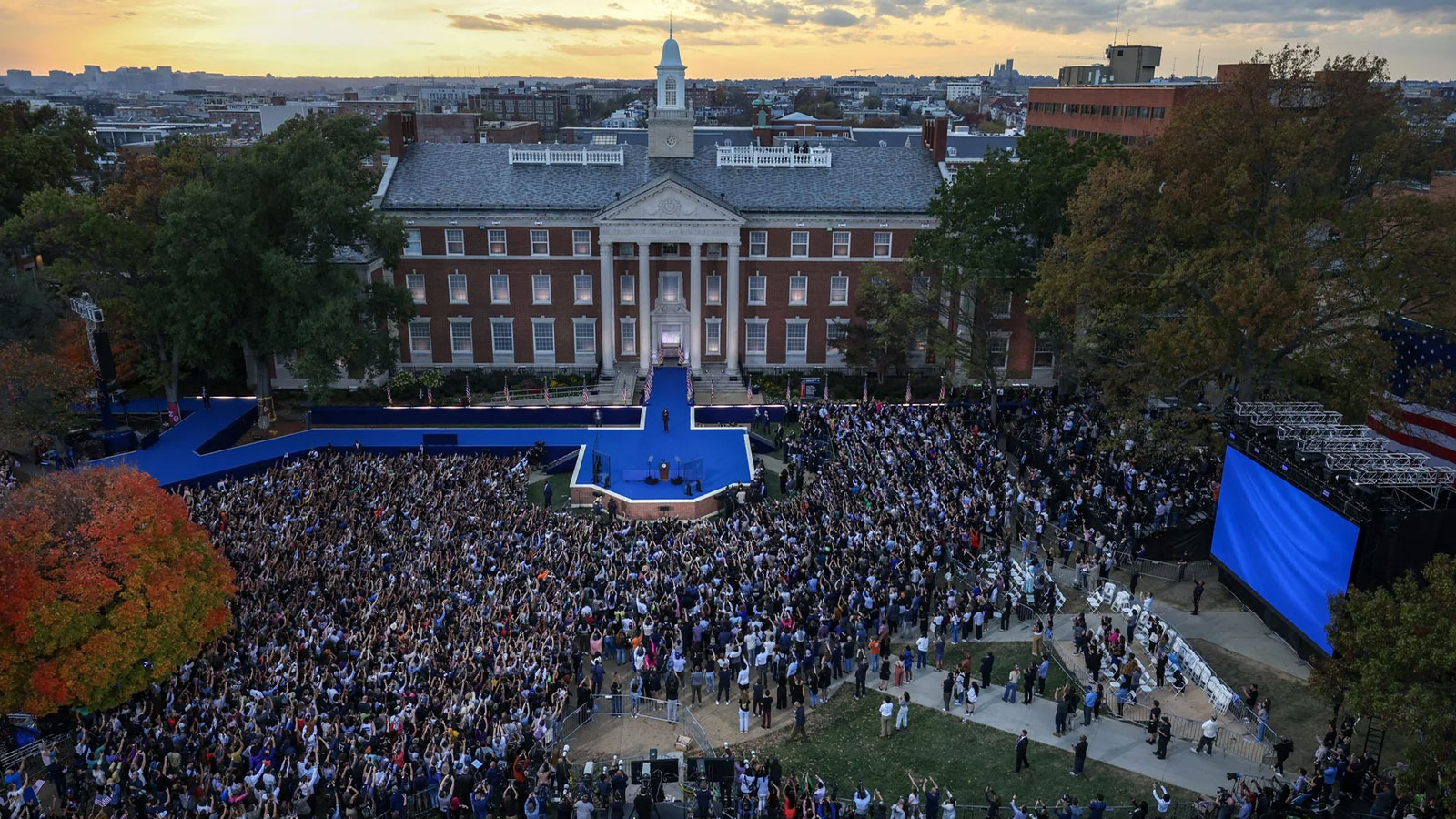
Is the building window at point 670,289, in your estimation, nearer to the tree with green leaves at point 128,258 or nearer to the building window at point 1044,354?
the building window at point 1044,354

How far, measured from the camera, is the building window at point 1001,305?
46872mm

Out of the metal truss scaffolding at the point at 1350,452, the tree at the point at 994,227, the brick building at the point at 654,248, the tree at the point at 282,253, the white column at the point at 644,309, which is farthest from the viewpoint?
the brick building at the point at 654,248

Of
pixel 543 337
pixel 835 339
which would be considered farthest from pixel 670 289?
pixel 835 339

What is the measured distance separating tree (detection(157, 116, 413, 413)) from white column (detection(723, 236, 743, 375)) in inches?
675

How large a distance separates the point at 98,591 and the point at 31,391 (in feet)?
65.4

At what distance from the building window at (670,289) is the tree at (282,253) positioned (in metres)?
14.7

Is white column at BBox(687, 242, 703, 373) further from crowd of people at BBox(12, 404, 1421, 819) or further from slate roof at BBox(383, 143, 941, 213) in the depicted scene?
crowd of people at BBox(12, 404, 1421, 819)

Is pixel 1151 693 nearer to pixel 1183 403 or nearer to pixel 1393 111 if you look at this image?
pixel 1183 403

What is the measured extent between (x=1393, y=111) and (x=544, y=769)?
3172 centimetres

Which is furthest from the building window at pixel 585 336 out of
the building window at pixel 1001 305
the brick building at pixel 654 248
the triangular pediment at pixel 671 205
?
the building window at pixel 1001 305

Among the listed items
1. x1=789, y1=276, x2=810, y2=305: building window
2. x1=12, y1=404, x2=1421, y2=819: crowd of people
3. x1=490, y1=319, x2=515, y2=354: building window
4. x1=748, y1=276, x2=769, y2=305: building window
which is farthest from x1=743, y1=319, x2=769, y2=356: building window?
x1=12, y1=404, x2=1421, y2=819: crowd of people

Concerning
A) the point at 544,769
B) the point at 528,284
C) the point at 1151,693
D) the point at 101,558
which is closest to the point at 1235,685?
the point at 1151,693

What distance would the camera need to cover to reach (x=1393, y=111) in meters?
29.8

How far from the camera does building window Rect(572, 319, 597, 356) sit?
53.8m
